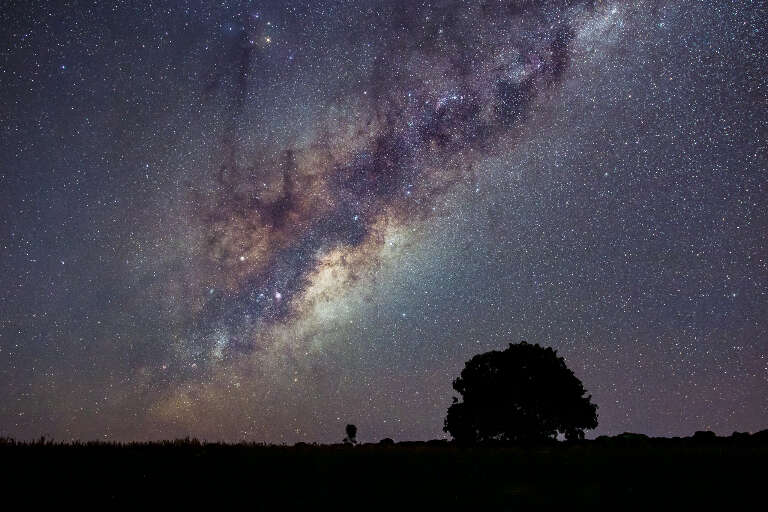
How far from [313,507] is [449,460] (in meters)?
4.17

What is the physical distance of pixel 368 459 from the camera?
10.0 metres

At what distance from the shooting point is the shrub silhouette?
36219mm

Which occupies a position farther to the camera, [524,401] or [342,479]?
[524,401]

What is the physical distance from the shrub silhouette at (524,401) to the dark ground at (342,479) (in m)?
27.0

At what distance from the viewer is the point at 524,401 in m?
36.2

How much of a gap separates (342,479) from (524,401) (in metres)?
30.4

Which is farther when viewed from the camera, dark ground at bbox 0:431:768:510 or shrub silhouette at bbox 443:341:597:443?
shrub silhouette at bbox 443:341:597:443

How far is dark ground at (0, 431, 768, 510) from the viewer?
708 centimetres

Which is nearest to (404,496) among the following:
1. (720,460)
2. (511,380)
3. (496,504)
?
(496,504)

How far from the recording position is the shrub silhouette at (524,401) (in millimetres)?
36219

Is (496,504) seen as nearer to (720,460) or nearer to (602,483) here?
(602,483)

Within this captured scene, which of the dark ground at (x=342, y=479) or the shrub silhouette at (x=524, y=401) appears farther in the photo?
the shrub silhouette at (x=524, y=401)

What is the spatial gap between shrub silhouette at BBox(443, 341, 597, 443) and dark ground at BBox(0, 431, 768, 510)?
27.0 meters

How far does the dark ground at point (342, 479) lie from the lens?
23.2 feet
